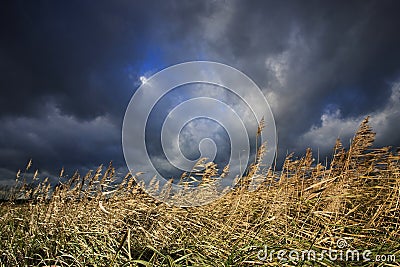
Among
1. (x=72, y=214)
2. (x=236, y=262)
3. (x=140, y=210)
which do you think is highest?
(x=140, y=210)

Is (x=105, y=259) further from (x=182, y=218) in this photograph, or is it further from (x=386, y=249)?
(x=386, y=249)

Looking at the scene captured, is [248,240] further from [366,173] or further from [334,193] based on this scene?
[366,173]

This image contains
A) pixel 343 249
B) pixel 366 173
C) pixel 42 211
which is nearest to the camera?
pixel 343 249

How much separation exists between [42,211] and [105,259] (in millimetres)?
2065

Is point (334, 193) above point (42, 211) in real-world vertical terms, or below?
above

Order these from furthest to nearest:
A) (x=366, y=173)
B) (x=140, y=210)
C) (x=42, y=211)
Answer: (x=42, y=211)
(x=140, y=210)
(x=366, y=173)

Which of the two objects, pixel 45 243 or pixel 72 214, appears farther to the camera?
pixel 72 214

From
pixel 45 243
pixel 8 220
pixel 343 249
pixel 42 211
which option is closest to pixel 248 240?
pixel 343 249

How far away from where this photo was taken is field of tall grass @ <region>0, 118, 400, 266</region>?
2252mm

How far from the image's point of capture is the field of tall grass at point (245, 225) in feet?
7.39

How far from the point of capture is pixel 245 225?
2.93 m

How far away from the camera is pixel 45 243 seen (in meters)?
3.00

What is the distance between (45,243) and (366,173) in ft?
12.2

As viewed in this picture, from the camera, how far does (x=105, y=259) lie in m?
2.50
